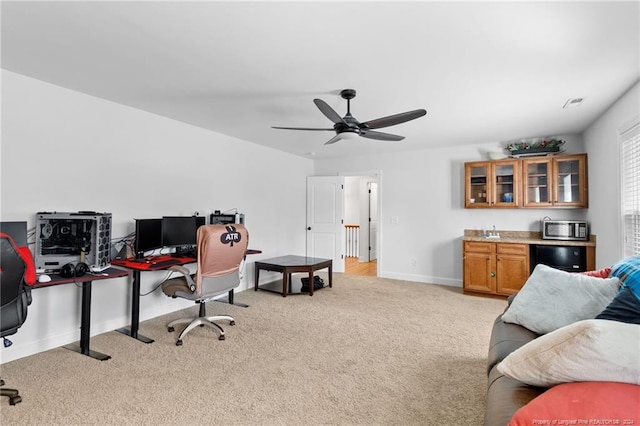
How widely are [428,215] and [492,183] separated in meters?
1.20

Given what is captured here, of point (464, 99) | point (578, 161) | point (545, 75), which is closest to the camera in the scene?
point (545, 75)

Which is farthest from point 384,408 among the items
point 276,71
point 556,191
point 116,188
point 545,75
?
point 556,191

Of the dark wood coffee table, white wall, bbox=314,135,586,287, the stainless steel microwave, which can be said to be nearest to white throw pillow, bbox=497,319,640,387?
the dark wood coffee table

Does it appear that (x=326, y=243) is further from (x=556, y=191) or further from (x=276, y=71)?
(x=276, y=71)

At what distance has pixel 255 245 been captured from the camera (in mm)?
5570

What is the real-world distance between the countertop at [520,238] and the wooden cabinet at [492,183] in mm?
511

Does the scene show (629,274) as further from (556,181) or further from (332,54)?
(556,181)

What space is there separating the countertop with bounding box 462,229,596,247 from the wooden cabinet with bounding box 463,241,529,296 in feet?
0.19

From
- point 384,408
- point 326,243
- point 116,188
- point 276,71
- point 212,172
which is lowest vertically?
point 384,408

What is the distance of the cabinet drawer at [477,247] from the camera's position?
16.2ft

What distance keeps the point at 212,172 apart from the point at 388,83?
2.88 m

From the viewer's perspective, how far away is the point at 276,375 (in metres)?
2.55

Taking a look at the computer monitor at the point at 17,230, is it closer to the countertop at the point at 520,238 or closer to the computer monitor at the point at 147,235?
the computer monitor at the point at 147,235

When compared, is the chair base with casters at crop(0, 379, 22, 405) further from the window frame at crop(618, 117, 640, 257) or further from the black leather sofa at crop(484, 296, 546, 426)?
the window frame at crop(618, 117, 640, 257)
